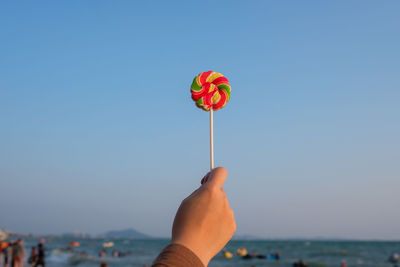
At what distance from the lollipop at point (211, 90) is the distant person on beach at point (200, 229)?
1496mm

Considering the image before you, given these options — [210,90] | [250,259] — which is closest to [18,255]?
[210,90]

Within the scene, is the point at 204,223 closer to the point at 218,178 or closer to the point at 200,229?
the point at 200,229

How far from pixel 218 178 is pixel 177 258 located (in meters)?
0.28

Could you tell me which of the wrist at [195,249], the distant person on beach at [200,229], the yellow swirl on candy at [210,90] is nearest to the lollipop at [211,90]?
the yellow swirl on candy at [210,90]

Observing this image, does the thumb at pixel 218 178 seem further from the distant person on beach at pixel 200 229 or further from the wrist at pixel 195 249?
the wrist at pixel 195 249

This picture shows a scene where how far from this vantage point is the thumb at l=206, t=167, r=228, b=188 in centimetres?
113

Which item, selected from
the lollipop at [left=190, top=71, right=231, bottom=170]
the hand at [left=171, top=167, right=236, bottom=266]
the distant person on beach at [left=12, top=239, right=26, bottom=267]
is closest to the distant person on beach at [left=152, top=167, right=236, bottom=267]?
the hand at [left=171, top=167, right=236, bottom=266]

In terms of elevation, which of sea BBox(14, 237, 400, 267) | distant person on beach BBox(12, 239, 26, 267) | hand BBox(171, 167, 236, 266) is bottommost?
sea BBox(14, 237, 400, 267)

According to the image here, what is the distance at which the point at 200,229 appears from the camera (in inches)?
39.8

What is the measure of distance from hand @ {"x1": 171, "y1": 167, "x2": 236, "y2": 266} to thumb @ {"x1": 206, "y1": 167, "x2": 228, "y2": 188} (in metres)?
0.01

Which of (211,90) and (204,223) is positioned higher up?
(211,90)

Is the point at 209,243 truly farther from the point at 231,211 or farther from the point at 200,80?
the point at 200,80

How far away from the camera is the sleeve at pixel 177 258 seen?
933 mm

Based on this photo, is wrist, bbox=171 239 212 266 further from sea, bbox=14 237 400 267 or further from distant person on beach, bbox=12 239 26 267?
sea, bbox=14 237 400 267
